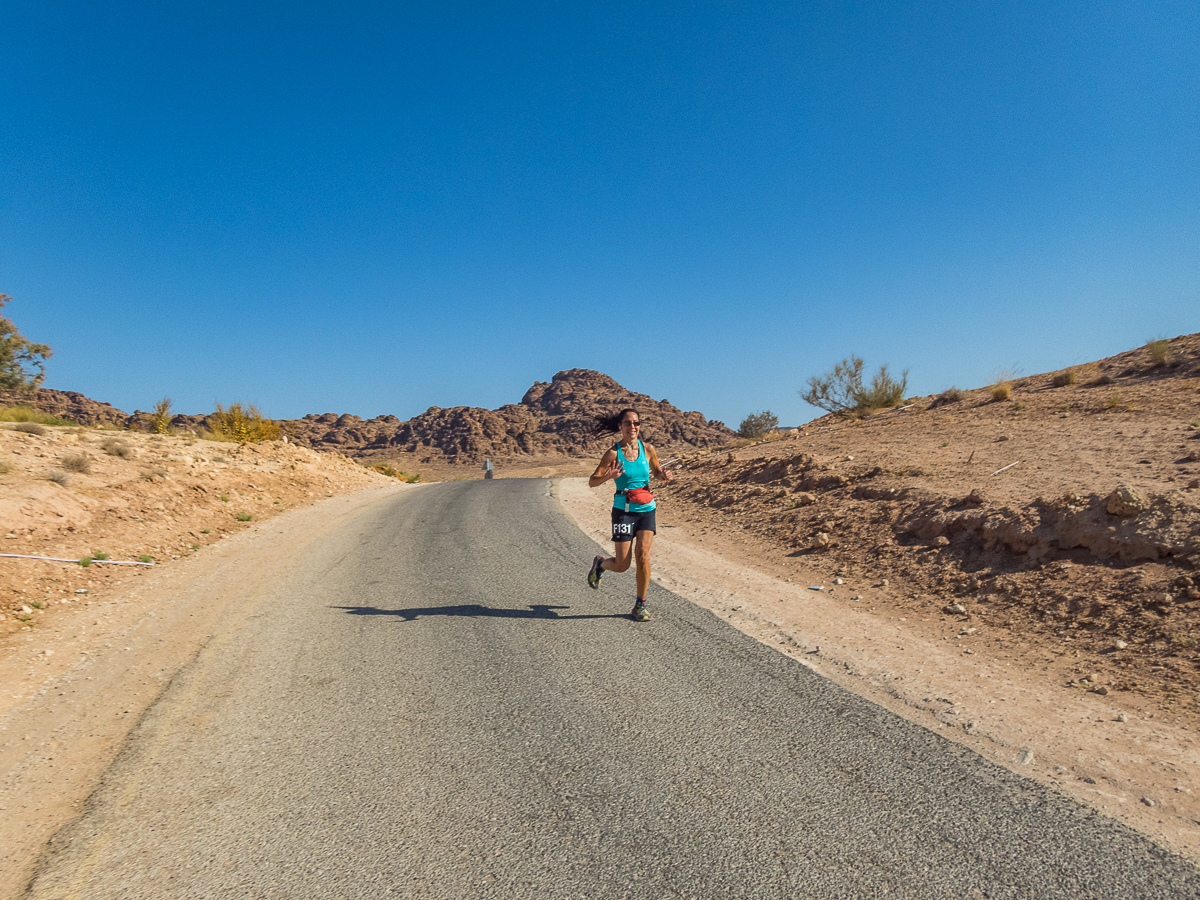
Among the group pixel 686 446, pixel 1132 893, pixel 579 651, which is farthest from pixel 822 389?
pixel 686 446

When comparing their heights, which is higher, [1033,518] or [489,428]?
[489,428]

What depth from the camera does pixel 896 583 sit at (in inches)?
271

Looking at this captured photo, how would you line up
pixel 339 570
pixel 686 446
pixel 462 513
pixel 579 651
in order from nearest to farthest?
pixel 579 651 < pixel 339 570 < pixel 462 513 < pixel 686 446

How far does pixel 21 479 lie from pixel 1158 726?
1485 centimetres

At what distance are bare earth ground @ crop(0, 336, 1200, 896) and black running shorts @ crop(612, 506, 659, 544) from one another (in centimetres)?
127

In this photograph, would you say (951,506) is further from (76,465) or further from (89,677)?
(76,465)

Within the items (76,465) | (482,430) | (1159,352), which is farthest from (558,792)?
(482,430)

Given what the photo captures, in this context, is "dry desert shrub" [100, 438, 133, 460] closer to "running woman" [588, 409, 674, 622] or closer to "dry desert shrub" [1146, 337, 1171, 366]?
"running woman" [588, 409, 674, 622]

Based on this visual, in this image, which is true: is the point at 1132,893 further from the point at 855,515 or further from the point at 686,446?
the point at 686,446

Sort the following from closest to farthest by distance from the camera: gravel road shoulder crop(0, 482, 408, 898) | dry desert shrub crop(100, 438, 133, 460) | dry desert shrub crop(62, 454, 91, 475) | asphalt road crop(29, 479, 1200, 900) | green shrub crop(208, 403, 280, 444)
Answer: asphalt road crop(29, 479, 1200, 900)
gravel road shoulder crop(0, 482, 408, 898)
dry desert shrub crop(62, 454, 91, 475)
dry desert shrub crop(100, 438, 133, 460)
green shrub crop(208, 403, 280, 444)

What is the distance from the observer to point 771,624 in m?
5.69

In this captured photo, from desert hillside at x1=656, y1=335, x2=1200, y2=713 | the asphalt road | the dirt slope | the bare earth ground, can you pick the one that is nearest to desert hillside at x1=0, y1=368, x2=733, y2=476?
the dirt slope

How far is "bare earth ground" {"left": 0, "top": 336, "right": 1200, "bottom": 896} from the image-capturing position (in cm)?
351

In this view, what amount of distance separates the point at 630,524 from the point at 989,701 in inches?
125
